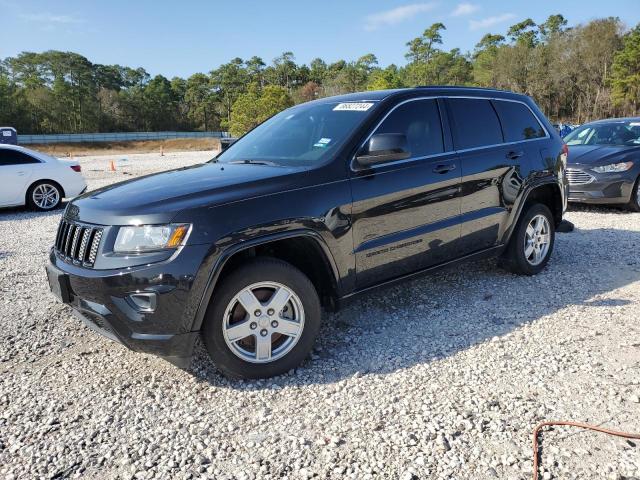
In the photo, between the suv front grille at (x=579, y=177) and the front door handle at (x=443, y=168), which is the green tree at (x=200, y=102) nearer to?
the suv front grille at (x=579, y=177)

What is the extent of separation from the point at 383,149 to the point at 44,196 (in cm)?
946

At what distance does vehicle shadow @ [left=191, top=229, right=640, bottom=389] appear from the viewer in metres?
3.41

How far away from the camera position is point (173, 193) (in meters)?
3.04

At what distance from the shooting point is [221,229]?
287 centimetres

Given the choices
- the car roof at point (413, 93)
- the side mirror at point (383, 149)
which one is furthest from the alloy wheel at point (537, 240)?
the side mirror at point (383, 149)

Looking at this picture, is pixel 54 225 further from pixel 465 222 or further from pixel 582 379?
pixel 582 379

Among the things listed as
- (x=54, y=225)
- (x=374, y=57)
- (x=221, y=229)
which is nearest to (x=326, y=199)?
(x=221, y=229)

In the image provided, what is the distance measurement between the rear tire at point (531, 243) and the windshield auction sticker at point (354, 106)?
6.85ft

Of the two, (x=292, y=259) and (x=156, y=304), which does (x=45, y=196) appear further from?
(x=156, y=304)

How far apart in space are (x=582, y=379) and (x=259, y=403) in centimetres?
203

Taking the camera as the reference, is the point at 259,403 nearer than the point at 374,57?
Yes

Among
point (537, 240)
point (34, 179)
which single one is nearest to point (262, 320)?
point (537, 240)

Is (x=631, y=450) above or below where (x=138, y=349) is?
below

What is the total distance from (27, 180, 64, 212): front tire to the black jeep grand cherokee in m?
7.77
